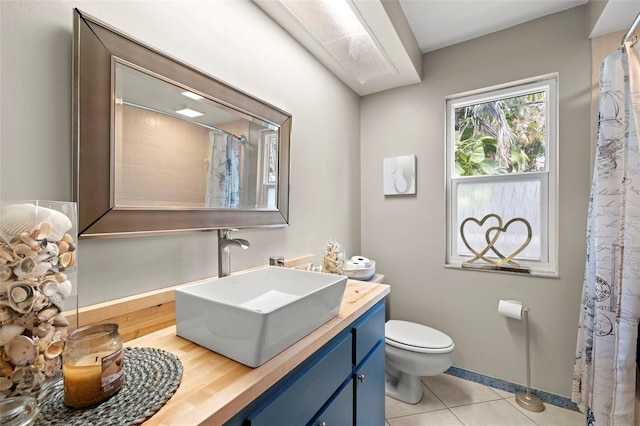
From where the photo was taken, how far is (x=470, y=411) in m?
1.74

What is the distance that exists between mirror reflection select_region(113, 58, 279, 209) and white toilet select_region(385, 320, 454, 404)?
1277 millimetres

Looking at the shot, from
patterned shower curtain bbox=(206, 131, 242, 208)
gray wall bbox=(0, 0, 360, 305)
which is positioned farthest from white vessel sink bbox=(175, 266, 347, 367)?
patterned shower curtain bbox=(206, 131, 242, 208)

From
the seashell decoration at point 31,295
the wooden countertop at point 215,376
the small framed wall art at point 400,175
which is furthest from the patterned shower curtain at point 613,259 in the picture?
the seashell decoration at point 31,295

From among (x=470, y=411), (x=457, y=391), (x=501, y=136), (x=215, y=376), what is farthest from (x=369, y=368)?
(x=501, y=136)

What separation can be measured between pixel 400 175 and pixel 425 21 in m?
1.09

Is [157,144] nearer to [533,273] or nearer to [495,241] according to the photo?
[495,241]

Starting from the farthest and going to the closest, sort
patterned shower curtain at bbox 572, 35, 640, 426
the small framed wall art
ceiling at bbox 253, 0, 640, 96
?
1. the small framed wall art
2. ceiling at bbox 253, 0, 640, 96
3. patterned shower curtain at bbox 572, 35, 640, 426

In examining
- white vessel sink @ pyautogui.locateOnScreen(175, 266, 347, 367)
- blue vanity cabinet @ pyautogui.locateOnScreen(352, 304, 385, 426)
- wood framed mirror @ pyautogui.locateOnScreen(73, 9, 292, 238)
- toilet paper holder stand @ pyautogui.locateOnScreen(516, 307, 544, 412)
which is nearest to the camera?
white vessel sink @ pyautogui.locateOnScreen(175, 266, 347, 367)

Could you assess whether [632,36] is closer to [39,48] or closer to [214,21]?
[214,21]

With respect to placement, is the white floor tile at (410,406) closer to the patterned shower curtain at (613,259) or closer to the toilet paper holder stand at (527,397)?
the toilet paper holder stand at (527,397)

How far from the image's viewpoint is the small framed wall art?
2.21m

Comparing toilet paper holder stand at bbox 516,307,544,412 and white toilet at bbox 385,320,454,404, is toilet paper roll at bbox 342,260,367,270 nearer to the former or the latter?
white toilet at bbox 385,320,454,404

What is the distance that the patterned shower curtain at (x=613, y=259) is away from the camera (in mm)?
1288

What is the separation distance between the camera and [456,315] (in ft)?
6.80
